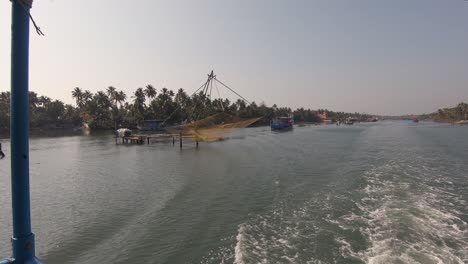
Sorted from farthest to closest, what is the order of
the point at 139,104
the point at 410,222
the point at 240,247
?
the point at 139,104
the point at 410,222
the point at 240,247

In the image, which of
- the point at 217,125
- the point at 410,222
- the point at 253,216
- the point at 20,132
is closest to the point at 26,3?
the point at 20,132

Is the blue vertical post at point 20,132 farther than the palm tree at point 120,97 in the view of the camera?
No

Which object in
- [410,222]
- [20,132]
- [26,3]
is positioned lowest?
[410,222]

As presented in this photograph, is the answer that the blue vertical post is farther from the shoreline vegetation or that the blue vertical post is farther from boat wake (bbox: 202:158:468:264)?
the shoreline vegetation

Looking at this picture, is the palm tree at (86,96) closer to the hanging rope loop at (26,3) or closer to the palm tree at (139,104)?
the palm tree at (139,104)

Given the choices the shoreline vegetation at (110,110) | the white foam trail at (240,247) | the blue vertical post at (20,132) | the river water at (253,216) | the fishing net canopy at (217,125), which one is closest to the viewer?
the blue vertical post at (20,132)

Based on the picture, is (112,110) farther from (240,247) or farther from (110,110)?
(240,247)

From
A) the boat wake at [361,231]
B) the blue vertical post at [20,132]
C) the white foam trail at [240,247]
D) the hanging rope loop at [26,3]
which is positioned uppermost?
the hanging rope loop at [26,3]


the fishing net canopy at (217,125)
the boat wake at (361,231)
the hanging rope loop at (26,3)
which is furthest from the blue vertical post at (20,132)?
the fishing net canopy at (217,125)
